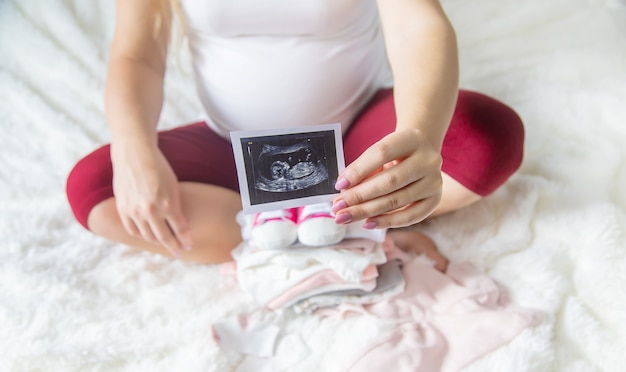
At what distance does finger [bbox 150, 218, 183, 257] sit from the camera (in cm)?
64

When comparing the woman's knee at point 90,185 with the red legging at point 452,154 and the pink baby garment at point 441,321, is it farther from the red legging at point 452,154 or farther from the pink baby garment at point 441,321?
the pink baby garment at point 441,321

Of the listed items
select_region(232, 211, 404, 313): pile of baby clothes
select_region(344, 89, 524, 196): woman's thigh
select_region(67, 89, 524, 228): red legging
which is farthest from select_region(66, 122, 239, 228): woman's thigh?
select_region(344, 89, 524, 196): woman's thigh

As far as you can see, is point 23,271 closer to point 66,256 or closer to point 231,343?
point 66,256

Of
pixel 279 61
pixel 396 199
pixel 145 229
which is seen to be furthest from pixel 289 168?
pixel 145 229

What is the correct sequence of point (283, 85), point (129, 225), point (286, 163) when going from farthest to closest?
point (129, 225)
point (283, 85)
point (286, 163)

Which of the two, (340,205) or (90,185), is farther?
(90,185)

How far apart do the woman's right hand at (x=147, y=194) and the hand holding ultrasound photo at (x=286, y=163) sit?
25 cm

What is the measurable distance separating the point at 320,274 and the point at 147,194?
0.25 metres

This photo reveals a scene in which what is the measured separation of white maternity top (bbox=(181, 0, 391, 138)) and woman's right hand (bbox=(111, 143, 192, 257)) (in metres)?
0.10

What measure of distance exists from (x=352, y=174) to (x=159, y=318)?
0.42 m

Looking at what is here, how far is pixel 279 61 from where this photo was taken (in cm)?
59

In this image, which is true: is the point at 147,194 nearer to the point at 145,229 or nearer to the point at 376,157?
the point at 145,229

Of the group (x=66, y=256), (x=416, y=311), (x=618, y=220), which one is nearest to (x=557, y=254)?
(x=618, y=220)

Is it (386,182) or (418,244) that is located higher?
(386,182)
